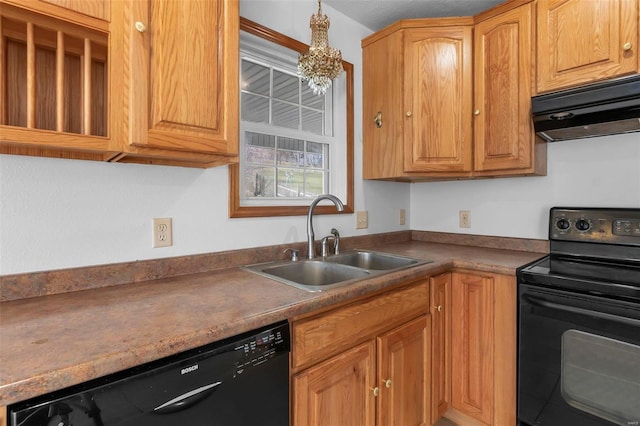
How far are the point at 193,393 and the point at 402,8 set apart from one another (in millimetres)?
2272

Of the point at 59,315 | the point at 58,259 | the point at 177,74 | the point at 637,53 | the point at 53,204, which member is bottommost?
the point at 59,315

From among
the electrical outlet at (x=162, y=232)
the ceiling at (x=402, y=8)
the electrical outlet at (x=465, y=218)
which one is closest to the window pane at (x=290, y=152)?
the electrical outlet at (x=162, y=232)

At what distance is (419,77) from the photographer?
1.99 metres

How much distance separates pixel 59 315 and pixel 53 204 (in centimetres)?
43

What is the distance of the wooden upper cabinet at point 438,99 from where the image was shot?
1.95 metres

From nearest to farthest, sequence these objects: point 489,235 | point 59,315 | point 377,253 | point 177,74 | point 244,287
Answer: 1. point 59,315
2. point 177,74
3. point 244,287
4. point 377,253
5. point 489,235

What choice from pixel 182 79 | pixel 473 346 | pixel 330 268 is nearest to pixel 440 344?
pixel 473 346

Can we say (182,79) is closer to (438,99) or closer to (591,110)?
(438,99)

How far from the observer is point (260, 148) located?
1857 mm

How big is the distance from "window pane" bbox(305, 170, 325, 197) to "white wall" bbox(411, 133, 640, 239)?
2.84 ft

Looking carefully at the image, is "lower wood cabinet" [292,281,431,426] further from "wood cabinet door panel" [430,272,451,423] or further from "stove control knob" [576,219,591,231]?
"stove control knob" [576,219,591,231]

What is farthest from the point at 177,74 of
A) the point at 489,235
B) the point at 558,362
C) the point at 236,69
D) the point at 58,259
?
the point at 489,235

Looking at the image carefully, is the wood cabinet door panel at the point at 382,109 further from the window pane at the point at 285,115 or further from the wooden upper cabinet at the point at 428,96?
the window pane at the point at 285,115

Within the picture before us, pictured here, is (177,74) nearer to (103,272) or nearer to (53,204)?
(53,204)
